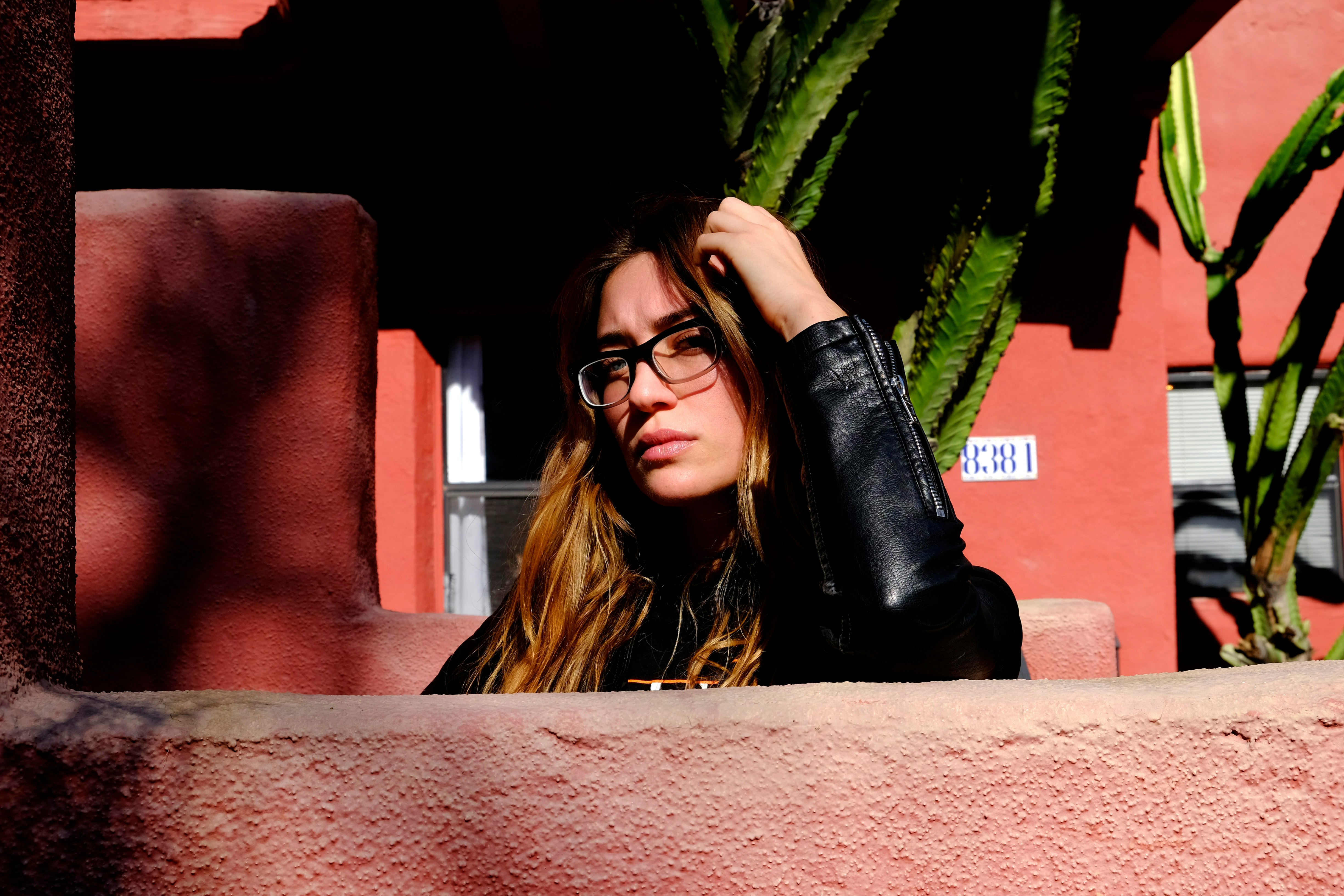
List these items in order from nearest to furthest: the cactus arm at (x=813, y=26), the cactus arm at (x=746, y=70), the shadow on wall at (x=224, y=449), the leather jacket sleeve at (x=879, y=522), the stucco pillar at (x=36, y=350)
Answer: the stucco pillar at (x=36, y=350), the leather jacket sleeve at (x=879, y=522), the shadow on wall at (x=224, y=449), the cactus arm at (x=813, y=26), the cactus arm at (x=746, y=70)

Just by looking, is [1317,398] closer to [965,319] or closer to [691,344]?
[965,319]

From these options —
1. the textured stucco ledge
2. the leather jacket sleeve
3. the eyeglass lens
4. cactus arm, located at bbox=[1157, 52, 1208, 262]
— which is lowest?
the textured stucco ledge

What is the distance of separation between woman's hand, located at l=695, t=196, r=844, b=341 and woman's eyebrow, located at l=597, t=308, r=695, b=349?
0.27 ft

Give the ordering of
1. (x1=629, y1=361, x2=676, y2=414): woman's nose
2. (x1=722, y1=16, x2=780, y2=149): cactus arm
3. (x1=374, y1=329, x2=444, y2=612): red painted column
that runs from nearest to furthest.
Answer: (x1=629, y1=361, x2=676, y2=414): woman's nose, (x1=722, y1=16, x2=780, y2=149): cactus arm, (x1=374, y1=329, x2=444, y2=612): red painted column

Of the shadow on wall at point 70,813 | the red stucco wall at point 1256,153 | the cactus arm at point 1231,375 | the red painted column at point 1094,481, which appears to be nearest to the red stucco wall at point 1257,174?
the red stucco wall at point 1256,153

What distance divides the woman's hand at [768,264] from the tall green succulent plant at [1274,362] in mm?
3748

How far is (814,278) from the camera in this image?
1.32 meters

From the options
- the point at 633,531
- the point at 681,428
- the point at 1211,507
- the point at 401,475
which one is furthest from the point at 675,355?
the point at 1211,507

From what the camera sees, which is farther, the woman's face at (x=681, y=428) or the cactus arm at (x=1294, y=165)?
the cactus arm at (x=1294, y=165)

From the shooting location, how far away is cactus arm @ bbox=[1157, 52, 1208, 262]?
15.6 feet

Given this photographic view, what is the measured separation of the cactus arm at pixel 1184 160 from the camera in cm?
476

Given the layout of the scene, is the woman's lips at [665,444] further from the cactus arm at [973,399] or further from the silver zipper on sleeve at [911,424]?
the cactus arm at [973,399]

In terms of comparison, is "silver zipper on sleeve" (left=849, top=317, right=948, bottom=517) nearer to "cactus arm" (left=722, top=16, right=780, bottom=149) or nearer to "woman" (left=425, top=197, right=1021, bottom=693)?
"woman" (left=425, top=197, right=1021, bottom=693)

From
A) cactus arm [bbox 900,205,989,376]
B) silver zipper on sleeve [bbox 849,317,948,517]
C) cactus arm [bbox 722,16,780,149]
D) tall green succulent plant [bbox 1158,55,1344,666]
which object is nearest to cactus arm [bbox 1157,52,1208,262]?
tall green succulent plant [bbox 1158,55,1344,666]
